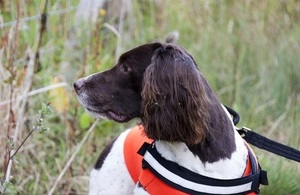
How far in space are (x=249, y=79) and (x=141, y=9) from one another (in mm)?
1360

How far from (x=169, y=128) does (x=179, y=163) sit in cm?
25

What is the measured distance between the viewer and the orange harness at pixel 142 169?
3355 mm

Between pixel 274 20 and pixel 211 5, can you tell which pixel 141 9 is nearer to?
pixel 211 5

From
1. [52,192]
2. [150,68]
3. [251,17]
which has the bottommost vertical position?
[52,192]

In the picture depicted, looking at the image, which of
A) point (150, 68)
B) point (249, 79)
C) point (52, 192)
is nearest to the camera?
point (150, 68)

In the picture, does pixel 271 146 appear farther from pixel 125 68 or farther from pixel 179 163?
pixel 125 68

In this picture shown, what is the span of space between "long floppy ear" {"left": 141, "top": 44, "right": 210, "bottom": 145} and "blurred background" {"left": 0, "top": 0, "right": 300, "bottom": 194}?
0.57 metres

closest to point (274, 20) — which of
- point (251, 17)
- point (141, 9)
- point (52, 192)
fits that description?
point (251, 17)

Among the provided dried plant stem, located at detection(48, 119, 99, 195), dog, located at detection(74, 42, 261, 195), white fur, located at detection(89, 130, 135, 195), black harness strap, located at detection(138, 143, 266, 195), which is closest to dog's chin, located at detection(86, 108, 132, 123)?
dog, located at detection(74, 42, 261, 195)

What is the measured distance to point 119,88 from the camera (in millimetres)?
3482

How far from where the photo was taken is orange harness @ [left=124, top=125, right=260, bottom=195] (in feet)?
11.0

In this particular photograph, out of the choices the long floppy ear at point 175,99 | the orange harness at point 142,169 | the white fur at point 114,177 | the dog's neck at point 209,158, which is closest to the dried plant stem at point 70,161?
the white fur at point 114,177

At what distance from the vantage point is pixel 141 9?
6.83 meters

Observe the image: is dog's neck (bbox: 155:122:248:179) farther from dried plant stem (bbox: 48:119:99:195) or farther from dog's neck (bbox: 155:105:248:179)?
dried plant stem (bbox: 48:119:99:195)
